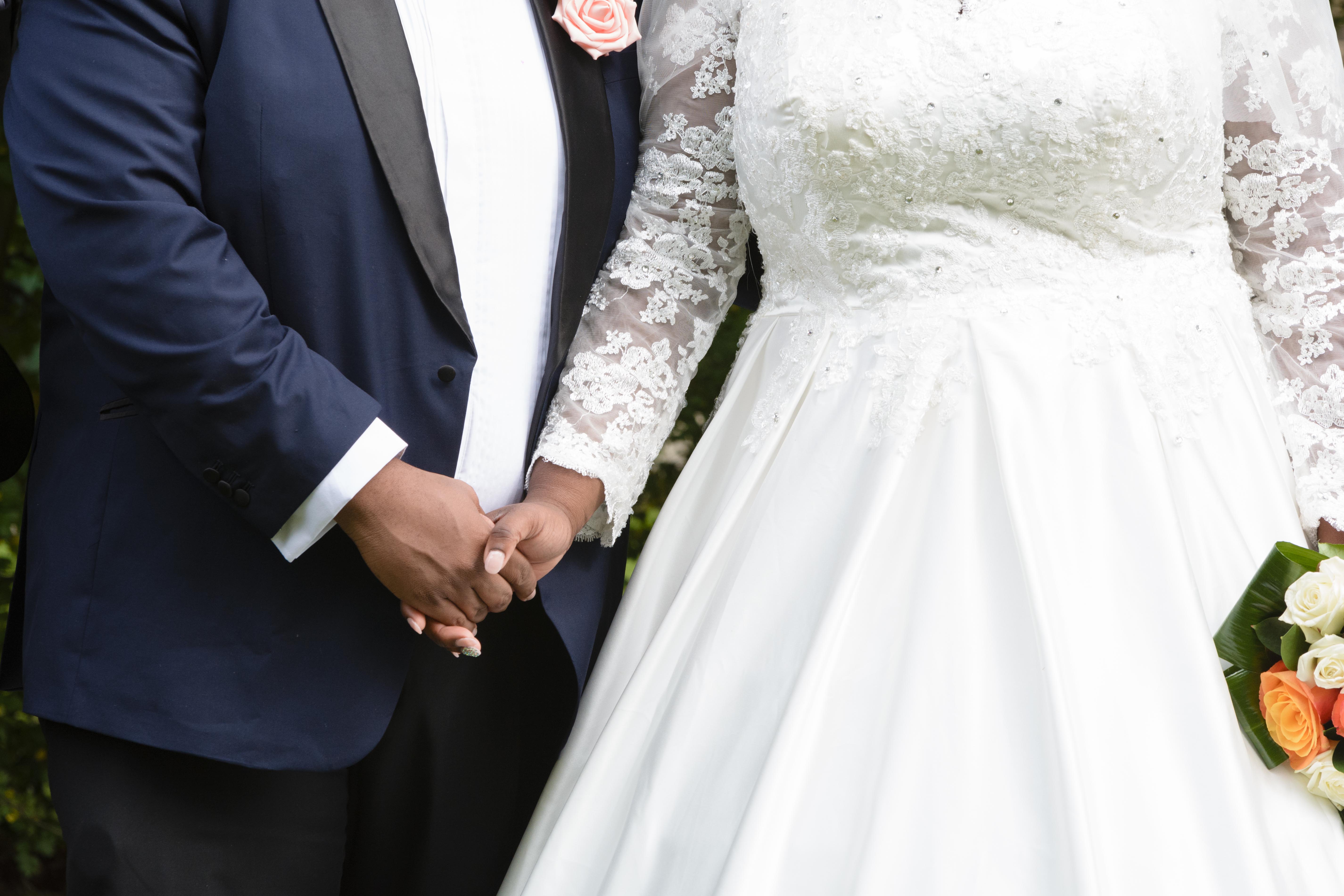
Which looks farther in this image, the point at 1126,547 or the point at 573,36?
the point at 573,36

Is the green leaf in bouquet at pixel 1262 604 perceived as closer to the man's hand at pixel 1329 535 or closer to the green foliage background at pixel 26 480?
the man's hand at pixel 1329 535

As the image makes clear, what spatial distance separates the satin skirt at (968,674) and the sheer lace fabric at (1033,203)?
2.0 inches

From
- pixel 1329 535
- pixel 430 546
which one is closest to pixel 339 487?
pixel 430 546

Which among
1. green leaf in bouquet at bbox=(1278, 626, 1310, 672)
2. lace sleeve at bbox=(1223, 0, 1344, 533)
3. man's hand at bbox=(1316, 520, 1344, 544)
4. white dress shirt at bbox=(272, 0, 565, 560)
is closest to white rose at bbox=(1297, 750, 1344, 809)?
green leaf in bouquet at bbox=(1278, 626, 1310, 672)

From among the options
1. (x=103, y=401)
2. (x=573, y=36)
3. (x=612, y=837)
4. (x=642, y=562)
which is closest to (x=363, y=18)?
(x=573, y=36)

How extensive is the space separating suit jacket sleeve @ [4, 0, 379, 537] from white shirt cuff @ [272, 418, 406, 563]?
1cm

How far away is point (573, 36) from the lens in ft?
5.98

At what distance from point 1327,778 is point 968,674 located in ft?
1.36

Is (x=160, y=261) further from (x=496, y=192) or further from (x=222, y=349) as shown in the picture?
(x=496, y=192)

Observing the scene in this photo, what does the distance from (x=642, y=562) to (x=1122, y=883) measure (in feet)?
2.94

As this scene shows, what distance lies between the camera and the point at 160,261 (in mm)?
1441

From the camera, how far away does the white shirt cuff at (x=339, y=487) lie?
1.53 m

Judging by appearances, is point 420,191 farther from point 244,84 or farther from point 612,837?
point 612,837

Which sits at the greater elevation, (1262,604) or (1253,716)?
(1262,604)
